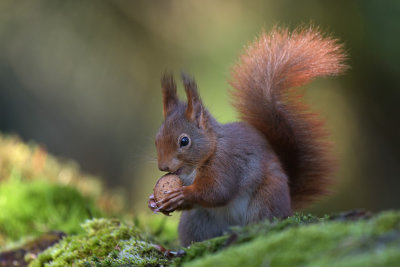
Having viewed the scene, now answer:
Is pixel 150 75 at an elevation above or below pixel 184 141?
above

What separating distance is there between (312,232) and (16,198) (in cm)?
210

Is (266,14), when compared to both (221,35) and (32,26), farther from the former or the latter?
(32,26)

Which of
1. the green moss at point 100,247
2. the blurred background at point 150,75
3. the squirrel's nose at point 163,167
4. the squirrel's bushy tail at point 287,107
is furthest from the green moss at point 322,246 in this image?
the blurred background at point 150,75

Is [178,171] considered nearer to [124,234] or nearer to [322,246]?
[124,234]

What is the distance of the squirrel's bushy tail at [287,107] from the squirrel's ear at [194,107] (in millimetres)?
281

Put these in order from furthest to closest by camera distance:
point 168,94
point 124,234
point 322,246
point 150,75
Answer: point 150,75, point 168,94, point 124,234, point 322,246

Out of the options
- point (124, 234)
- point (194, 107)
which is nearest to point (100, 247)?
point (124, 234)

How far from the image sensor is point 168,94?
2137 mm

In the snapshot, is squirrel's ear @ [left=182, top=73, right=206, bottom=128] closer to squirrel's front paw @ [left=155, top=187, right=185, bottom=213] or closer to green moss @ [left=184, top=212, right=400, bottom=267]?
squirrel's front paw @ [left=155, top=187, right=185, bottom=213]

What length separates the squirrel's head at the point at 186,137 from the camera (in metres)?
1.92

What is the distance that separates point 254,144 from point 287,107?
0.84 feet

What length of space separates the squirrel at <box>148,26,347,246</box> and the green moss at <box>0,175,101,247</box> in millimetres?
788

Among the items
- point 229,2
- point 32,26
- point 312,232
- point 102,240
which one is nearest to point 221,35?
point 229,2

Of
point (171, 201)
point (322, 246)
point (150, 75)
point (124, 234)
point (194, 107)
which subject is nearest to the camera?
point (322, 246)
